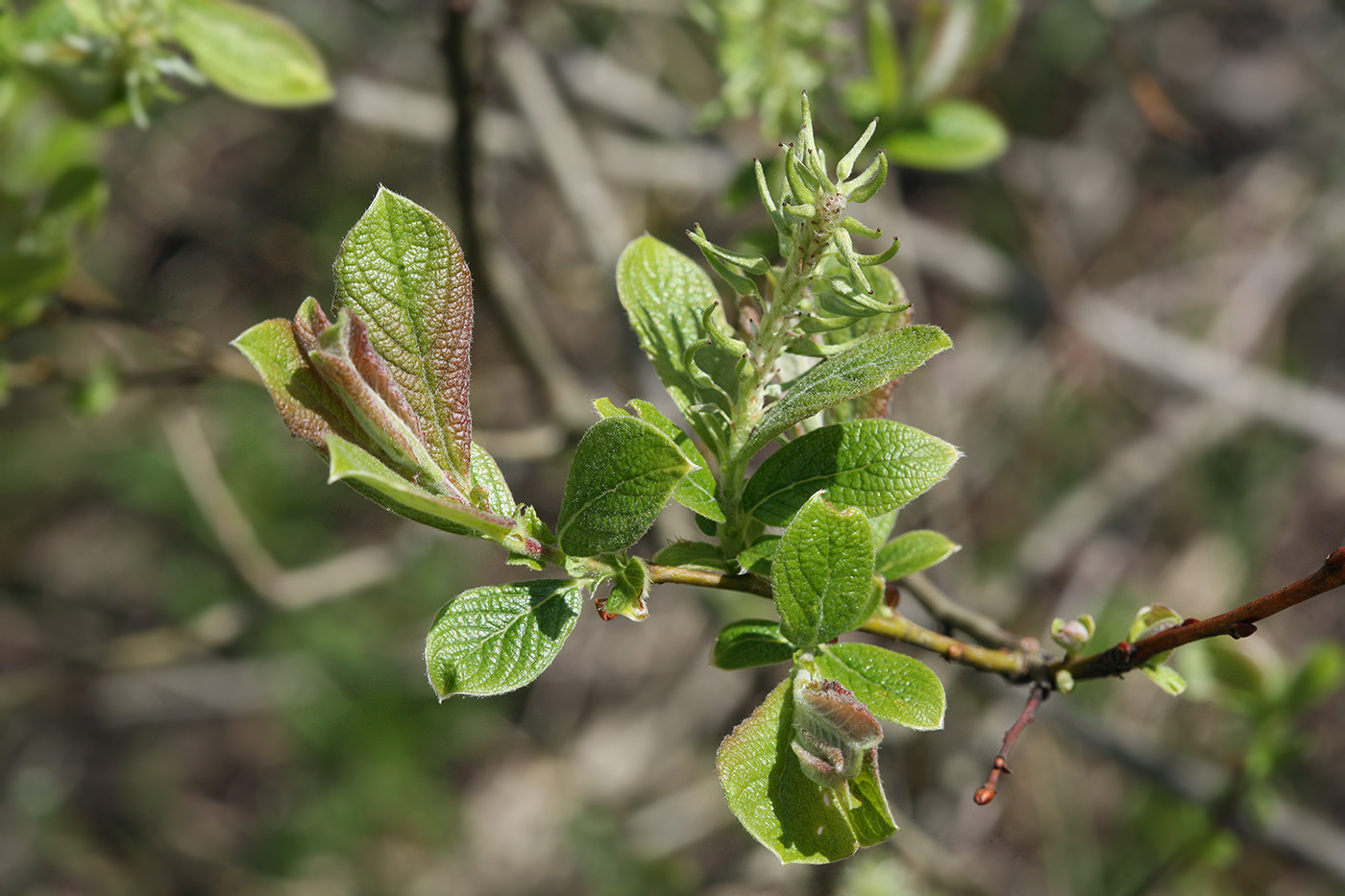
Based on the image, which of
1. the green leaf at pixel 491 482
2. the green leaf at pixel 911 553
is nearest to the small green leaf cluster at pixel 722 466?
the green leaf at pixel 491 482

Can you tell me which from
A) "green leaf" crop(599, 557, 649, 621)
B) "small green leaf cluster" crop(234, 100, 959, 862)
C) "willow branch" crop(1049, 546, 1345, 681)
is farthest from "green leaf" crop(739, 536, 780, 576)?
"willow branch" crop(1049, 546, 1345, 681)

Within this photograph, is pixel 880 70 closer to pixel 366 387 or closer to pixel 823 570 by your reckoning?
pixel 823 570

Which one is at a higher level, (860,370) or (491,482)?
(860,370)

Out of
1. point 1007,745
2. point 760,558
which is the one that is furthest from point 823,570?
point 1007,745

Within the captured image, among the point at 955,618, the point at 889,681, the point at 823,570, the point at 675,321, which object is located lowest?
the point at 955,618

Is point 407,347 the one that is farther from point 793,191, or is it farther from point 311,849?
point 311,849

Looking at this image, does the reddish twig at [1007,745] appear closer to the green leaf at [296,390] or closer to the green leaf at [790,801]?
the green leaf at [790,801]

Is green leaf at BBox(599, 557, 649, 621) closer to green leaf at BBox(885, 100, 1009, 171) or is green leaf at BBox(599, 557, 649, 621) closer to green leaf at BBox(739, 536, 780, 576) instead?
green leaf at BBox(739, 536, 780, 576)
